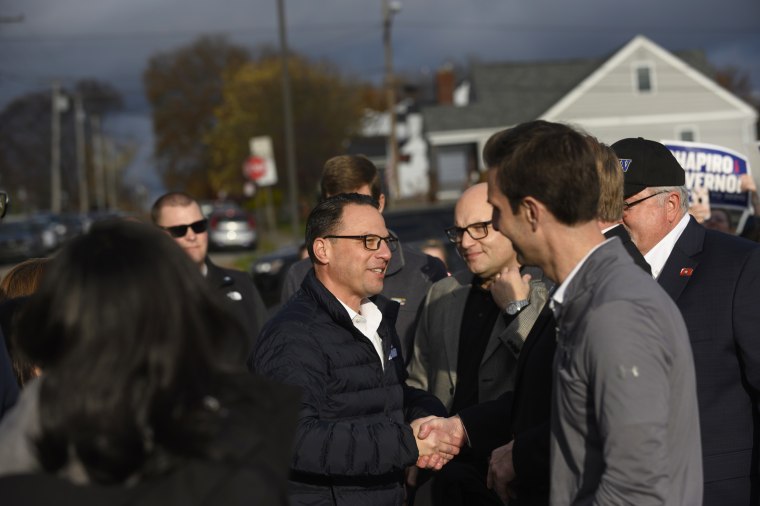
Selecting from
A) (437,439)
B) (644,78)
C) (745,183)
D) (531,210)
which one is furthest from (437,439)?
(644,78)

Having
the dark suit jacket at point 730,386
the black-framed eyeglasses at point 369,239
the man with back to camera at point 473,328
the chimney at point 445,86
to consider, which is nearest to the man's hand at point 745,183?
the man with back to camera at point 473,328

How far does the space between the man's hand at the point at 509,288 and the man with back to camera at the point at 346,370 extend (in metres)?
0.53

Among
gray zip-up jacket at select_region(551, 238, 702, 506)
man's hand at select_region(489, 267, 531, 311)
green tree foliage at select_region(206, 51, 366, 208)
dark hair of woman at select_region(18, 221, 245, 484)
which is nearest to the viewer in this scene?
dark hair of woman at select_region(18, 221, 245, 484)

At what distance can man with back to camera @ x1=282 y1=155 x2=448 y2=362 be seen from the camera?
5875 mm

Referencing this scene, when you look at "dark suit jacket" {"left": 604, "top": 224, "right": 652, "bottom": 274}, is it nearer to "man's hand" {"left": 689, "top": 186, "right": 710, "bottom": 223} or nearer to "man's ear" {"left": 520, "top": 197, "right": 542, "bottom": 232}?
"man's ear" {"left": 520, "top": 197, "right": 542, "bottom": 232}

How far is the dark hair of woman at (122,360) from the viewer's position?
79.4 inches

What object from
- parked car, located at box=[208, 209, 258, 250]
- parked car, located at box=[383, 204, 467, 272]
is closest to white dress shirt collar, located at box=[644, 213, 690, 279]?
parked car, located at box=[383, 204, 467, 272]

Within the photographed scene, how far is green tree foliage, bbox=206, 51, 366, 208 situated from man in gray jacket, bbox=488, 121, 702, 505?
48787 millimetres

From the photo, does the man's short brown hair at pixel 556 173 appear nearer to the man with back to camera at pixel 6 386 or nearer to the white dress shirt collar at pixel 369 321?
the white dress shirt collar at pixel 369 321

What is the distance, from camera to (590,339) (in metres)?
2.61

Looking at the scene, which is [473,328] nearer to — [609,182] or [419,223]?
[609,182]

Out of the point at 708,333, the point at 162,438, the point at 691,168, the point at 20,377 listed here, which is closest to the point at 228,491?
the point at 162,438

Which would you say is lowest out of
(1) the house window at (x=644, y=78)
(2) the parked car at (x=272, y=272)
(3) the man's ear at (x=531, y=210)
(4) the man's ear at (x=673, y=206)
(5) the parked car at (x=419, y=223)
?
(2) the parked car at (x=272, y=272)

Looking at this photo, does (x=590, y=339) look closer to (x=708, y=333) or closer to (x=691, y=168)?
(x=708, y=333)
